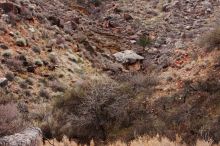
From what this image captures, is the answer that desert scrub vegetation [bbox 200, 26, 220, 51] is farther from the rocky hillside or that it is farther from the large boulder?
the large boulder

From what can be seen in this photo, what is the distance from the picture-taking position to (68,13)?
33.2 m

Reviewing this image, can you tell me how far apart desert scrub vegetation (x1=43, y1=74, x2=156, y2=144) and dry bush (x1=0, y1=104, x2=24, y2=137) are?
9.46 feet

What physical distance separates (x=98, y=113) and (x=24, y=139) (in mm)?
6864

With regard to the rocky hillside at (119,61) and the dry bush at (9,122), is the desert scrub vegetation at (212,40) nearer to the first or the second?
the rocky hillside at (119,61)

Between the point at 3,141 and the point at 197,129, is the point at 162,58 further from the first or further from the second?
the point at 3,141

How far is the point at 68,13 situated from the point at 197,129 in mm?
19076

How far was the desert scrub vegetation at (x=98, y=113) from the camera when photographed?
18516mm

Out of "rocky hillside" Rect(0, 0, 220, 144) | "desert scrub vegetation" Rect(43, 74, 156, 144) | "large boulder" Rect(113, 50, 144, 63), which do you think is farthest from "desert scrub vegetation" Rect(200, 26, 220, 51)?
"large boulder" Rect(113, 50, 144, 63)

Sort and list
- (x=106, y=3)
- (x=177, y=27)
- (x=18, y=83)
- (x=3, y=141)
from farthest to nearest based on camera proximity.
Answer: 1. (x=106, y=3)
2. (x=177, y=27)
3. (x=18, y=83)
4. (x=3, y=141)

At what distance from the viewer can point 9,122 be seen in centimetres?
1450

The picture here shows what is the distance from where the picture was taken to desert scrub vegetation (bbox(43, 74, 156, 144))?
18.5 meters

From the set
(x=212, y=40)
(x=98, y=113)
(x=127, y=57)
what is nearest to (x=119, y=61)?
(x=127, y=57)

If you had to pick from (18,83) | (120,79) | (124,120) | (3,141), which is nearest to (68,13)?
(120,79)

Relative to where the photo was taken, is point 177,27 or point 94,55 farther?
Result: point 177,27
